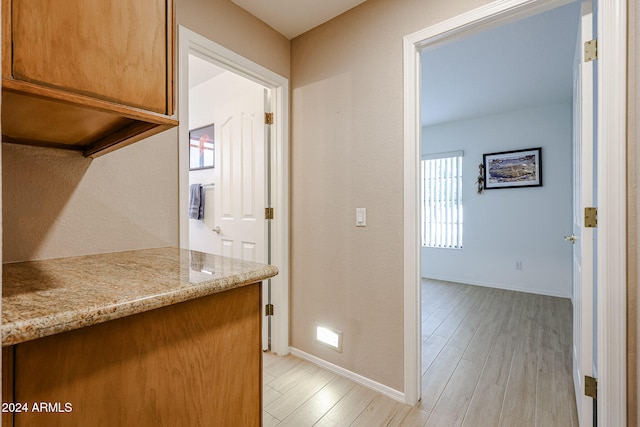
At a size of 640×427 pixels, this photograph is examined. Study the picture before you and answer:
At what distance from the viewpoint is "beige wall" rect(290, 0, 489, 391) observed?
1.78m

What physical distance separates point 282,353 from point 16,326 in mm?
2033

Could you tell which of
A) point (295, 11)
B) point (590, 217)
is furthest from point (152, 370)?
point (295, 11)

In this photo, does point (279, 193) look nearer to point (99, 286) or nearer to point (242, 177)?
point (242, 177)

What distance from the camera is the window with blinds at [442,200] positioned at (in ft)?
15.3

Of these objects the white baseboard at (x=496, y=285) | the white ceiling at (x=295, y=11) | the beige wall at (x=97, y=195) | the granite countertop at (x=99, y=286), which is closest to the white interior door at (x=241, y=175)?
the white ceiling at (x=295, y=11)

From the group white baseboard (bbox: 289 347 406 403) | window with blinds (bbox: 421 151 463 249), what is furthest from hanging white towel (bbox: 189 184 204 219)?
window with blinds (bbox: 421 151 463 249)

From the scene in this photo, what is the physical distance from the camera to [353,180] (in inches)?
77.6

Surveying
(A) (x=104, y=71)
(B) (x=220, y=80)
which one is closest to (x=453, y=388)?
(A) (x=104, y=71)

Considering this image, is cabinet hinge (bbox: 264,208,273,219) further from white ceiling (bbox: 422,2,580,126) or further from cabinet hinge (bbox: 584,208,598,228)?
cabinet hinge (bbox: 584,208,598,228)

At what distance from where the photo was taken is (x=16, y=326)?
0.49 meters

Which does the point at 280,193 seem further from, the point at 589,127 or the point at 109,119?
the point at 589,127

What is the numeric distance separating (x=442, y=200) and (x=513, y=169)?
105 cm

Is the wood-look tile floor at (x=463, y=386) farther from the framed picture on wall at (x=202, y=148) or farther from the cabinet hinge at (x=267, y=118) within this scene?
the framed picture on wall at (x=202, y=148)

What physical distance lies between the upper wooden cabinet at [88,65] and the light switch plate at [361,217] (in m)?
1.32
